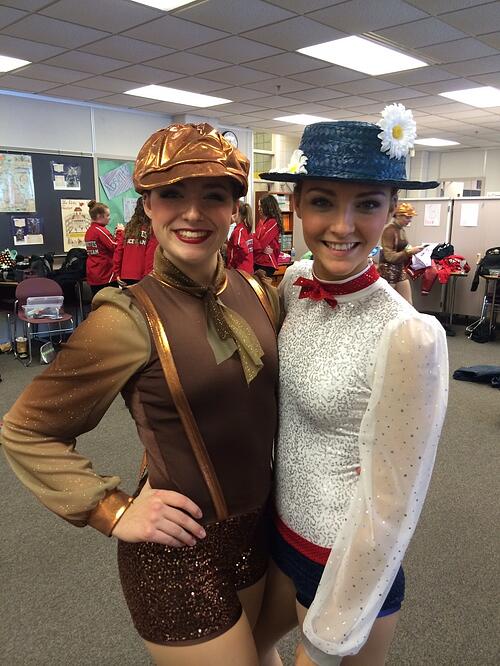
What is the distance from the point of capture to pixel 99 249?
5.57m

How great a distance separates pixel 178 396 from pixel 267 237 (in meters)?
4.55

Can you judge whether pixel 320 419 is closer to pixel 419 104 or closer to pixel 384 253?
pixel 384 253

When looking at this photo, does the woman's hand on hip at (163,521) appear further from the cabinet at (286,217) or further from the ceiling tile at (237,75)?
the cabinet at (286,217)

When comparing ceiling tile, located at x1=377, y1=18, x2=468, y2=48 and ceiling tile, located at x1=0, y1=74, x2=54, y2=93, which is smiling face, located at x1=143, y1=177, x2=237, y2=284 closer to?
ceiling tile, located at x1=377, y1=18, x2=468, y2=48

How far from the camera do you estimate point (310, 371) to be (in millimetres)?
985

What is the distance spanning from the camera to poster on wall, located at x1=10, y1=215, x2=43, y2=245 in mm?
6211

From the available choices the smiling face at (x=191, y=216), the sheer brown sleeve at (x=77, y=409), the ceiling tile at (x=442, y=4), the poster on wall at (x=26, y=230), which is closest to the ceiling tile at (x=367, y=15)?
the ceiling tile at (x=442, y=4)

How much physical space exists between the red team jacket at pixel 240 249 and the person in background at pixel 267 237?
6.2 inches

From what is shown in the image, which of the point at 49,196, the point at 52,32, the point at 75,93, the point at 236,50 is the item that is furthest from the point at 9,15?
the point at 49,196

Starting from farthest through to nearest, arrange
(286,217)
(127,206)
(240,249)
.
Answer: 1. (286,217)
2. (127,206)
3. (240,249)

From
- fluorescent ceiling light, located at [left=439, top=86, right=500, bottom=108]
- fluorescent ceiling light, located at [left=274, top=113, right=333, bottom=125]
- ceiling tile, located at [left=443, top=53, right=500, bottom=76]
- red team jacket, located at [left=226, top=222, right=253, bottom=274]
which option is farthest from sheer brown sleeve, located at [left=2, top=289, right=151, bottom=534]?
fluorescent ceiling light, located at [left=274, top=113, right=333, bottom=125]

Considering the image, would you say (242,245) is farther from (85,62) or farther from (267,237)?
(85,62)

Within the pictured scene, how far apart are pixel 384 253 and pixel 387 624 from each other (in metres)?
4.90

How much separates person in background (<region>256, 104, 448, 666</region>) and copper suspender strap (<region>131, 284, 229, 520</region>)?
16cm
